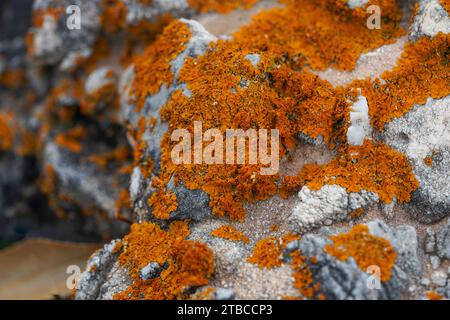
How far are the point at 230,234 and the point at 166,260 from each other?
1473 mm

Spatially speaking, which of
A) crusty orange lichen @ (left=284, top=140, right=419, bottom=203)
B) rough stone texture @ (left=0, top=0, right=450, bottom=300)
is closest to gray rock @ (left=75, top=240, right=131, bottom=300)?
rough stone texture @ (left=0, top=0, right=450, bottom=300)

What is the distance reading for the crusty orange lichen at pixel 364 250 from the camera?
7715mm

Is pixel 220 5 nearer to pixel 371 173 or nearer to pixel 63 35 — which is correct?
pixel 63 35

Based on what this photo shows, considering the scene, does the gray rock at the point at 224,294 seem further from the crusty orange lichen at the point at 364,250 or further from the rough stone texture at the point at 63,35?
the rough stone texture at the point at 63,35

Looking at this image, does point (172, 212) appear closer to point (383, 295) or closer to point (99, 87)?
point (383, 295)

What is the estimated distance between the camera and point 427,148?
917 cm

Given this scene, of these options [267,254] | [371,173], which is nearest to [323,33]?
[371,173]

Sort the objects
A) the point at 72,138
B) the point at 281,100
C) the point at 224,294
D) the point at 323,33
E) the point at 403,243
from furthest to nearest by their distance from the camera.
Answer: the point at 72,138, the point at 323,33, the point at 281,100, the point at 403,243, the point at 224,294

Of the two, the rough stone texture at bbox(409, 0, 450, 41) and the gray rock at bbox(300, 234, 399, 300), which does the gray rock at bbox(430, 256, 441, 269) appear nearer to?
the gray rock at bbox(300, 234, 399, 300)

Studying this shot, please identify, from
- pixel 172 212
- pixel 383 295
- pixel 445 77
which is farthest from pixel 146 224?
pixel 445 77

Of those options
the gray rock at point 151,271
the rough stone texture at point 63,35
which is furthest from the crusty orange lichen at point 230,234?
the rough stone texture at point 63,35

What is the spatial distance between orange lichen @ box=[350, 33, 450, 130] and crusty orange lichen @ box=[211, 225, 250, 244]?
391 cm

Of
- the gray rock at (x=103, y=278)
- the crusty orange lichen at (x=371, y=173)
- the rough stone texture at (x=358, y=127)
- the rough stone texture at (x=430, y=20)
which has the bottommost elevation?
the gray rock at (x=103, y=278)

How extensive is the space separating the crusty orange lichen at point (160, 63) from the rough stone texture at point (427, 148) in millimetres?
5690
